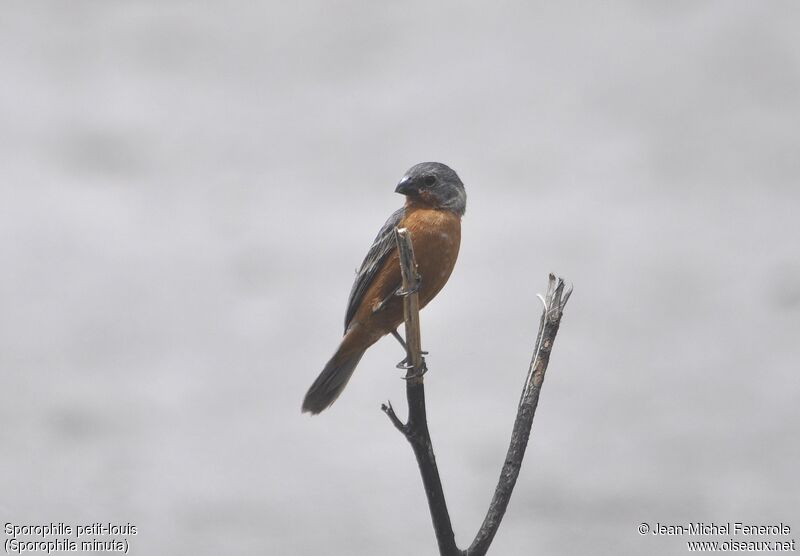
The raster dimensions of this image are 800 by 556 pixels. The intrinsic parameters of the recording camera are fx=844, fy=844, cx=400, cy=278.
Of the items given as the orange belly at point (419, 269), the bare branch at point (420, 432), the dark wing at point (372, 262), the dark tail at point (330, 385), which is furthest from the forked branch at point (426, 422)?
the dark tail at point (330, 385)

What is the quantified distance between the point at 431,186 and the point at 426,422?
111 inches

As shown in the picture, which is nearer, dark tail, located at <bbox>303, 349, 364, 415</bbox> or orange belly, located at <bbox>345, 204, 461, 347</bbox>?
orange belly, located at <bbox>345, 204, 461, 347</bbox>

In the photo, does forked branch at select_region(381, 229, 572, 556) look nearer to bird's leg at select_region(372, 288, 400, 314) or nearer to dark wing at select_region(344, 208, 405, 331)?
bird's leg at select_region(372, 288, 400, 314)

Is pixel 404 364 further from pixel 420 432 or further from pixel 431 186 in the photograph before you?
pixel 431 186

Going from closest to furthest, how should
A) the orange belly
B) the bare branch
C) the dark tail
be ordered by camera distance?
the bare branch → the orange belly → the dark tail

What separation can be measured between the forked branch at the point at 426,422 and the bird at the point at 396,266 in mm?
1399

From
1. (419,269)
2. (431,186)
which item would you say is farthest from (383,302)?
(431,186)

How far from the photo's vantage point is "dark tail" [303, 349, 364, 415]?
766 cm

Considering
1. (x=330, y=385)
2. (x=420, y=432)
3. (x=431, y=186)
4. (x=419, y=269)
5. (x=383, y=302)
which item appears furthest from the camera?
(x=330, y=385)

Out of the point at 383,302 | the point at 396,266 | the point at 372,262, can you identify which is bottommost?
the point at 383,302

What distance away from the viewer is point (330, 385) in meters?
7.70

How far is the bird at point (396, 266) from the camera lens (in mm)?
6957

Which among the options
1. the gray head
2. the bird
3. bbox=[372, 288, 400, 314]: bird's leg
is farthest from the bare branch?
Result: the gray head

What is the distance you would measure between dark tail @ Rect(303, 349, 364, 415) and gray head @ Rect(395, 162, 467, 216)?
151 cm
